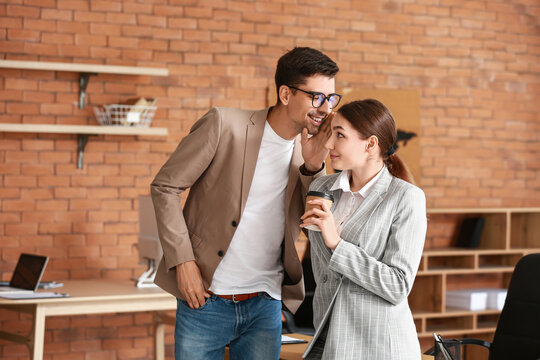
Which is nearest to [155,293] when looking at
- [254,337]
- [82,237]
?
[82,237]

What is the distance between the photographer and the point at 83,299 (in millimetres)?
3713

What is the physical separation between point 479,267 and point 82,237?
3.13 metres

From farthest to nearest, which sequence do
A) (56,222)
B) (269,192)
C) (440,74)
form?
(440,74) → (56,222) → (269,192)

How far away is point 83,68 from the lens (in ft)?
14.3

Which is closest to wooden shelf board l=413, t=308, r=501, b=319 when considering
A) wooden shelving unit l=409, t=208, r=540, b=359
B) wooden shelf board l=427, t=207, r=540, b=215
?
wooden shelving unit l=409, t=208, r=540, b=359

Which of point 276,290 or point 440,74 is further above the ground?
point 440,74

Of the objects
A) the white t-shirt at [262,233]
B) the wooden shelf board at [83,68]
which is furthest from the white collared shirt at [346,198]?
the wooden shelf board at [83,68]

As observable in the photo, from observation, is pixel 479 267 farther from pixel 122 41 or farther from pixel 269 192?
pixel 269 192

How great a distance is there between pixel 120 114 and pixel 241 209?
2.51m

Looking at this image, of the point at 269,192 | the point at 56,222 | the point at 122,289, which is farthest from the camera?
the point at 56,222

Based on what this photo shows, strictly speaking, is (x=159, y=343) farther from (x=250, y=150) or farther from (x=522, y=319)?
(x=250, y=150)

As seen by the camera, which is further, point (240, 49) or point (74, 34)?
point (240, 49)

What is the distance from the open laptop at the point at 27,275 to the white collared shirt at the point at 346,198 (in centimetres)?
232

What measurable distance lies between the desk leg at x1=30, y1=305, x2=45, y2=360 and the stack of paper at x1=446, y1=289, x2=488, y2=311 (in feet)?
10.5
